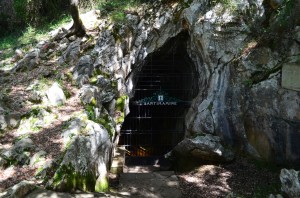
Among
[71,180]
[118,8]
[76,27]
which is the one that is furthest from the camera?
[118,8]

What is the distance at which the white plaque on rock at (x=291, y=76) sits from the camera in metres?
7.49

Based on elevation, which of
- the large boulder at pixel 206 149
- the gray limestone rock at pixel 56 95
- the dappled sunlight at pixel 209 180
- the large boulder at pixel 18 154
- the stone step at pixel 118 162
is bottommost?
the dappled sunlight at pixel 209 180

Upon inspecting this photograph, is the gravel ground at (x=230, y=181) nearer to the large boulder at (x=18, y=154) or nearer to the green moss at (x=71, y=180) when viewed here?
the green moss at (x=71, y=180)

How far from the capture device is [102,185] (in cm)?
630

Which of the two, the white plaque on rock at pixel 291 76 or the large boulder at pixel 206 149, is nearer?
the white plaque on rock at pixel 291 76

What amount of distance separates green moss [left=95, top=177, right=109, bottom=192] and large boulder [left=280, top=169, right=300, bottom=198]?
3.66 metres

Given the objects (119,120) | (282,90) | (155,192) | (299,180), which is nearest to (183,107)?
(119,120)

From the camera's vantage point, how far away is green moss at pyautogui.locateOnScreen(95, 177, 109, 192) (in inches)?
240

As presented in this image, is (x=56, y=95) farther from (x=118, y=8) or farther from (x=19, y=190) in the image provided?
(x=118, y=8)

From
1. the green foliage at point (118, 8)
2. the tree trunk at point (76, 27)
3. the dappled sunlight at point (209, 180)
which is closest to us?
the dappled sunlight at point (209, 180)

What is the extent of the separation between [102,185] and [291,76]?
5223mm

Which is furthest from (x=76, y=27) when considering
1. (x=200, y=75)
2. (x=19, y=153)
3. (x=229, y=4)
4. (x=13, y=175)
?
(x=13, y=175)

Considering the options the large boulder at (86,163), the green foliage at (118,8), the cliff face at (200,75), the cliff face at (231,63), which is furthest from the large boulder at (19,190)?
the green foliage at (118,8)

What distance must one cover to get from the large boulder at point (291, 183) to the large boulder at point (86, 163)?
3.67m
